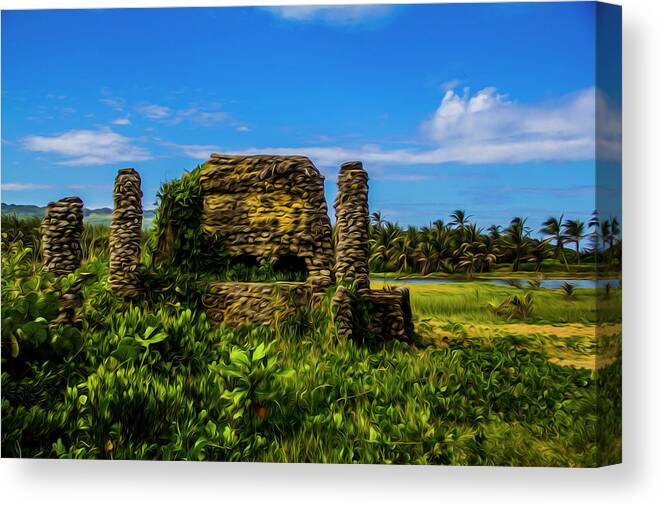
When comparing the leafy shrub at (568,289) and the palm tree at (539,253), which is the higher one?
the palm tree at (539,253)

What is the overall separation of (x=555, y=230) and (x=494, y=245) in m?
0.45

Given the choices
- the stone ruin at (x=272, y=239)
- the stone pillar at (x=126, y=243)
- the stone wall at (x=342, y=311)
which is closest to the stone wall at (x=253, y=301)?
the stone ruin at (x=272, y=239)

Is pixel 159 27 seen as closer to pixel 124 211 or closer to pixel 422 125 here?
pixel 124 211

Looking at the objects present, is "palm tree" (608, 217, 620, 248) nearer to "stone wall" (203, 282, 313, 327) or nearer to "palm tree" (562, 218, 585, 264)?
"palm tree" (562, 218, 585, 264)

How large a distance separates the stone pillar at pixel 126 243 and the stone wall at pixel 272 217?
1.94 ft

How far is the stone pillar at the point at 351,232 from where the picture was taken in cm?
589

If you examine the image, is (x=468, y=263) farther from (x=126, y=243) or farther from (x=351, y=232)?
(x=126, y=243)

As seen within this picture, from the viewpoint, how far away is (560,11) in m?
5.41

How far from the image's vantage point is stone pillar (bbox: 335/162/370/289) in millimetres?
5891

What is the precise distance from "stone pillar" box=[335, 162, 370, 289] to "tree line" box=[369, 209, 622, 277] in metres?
0.18

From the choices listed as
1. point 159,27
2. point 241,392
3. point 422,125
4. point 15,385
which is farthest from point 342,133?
point 15,385

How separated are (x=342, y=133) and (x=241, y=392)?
6.77 ft

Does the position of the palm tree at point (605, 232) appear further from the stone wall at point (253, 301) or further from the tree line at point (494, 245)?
the stone wall at point (253, 301)

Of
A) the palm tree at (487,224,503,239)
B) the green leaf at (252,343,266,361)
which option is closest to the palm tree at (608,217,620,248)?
the palm tree at (487,224,503,239)
